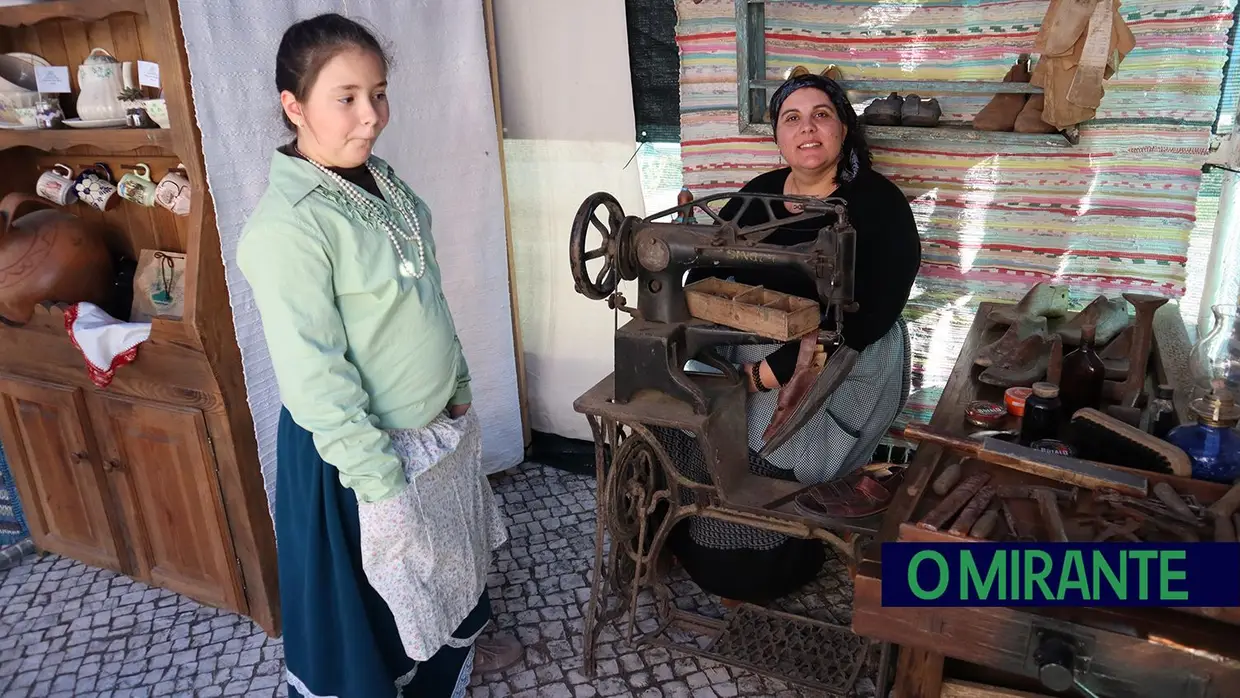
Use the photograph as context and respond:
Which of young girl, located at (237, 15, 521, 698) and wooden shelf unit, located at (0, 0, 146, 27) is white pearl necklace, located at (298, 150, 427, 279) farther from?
wooden shelf unit, located at (0, 0, 146, 27)

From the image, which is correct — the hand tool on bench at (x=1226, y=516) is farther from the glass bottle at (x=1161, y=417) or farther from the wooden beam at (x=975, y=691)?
the wooden beam at (x=975, y=691)

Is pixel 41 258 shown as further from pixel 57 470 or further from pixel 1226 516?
pixel 1226 516

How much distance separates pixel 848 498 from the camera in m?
2.10

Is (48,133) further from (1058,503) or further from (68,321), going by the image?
(1058,503)

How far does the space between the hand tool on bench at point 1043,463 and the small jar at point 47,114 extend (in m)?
2.60

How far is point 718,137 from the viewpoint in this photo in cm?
305

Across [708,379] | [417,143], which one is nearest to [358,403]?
[708,379]

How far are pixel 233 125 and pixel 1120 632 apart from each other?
2274mm

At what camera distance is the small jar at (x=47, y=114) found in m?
2.66

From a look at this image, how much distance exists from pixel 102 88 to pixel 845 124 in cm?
215

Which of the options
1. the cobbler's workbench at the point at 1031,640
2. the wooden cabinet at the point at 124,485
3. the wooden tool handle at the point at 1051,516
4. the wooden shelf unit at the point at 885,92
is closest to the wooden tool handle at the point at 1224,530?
the cobbler's workbench at the point at 1031,640

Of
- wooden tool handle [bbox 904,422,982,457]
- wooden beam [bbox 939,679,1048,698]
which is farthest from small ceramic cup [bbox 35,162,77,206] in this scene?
wooden beam [bbox 939,679,1048,698]

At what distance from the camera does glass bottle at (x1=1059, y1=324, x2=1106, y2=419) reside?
1874 millimetres

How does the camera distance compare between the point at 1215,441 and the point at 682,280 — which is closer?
the point at 1215,441
